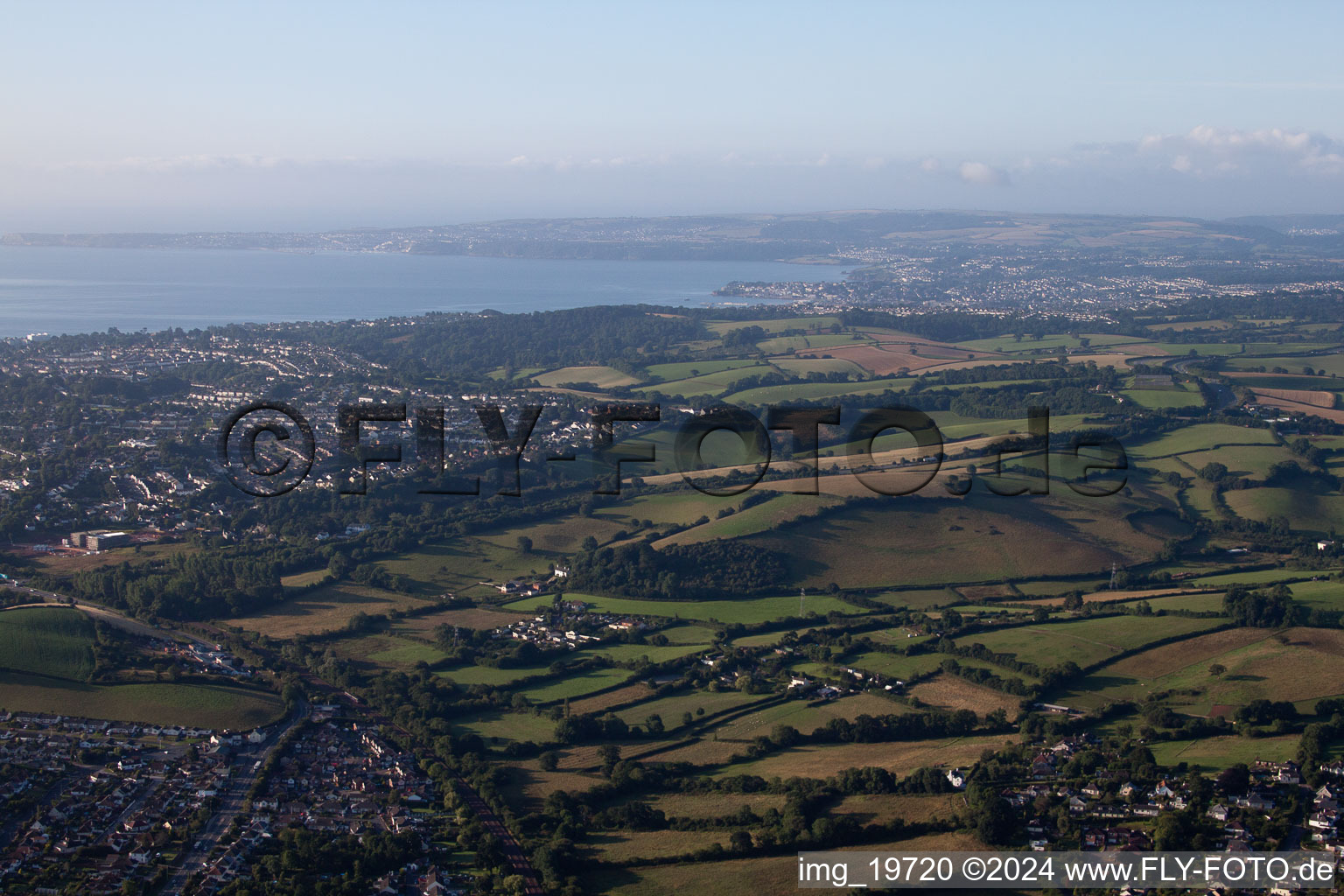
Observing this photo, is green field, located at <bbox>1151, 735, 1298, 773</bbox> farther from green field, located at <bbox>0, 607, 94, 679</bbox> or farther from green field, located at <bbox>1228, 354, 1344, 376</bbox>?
green field, located at <bbox>1228, 354, 1344, 376</bbox>

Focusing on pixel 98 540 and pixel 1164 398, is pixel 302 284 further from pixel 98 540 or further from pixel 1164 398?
pixel 1164 398

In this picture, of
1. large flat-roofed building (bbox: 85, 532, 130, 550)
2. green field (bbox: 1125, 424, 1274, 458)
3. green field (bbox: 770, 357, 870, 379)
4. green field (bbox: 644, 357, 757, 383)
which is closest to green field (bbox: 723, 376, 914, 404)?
green field (bbox: 770, 357, 870, 379)

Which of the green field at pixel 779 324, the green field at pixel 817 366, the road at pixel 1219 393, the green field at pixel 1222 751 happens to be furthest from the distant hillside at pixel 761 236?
the green field at pixel 1222 751

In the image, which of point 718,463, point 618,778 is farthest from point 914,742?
point 718,463

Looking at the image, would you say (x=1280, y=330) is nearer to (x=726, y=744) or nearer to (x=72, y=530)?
(x=726, y=744)

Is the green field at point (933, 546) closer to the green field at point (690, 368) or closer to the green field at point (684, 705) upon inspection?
the green field at point (684, 705)
